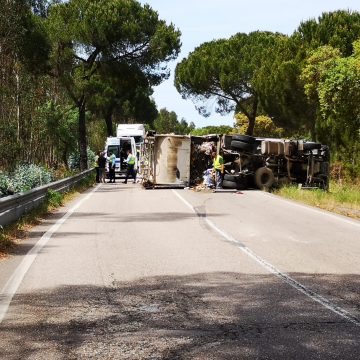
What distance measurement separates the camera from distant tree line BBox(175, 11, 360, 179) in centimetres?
3073

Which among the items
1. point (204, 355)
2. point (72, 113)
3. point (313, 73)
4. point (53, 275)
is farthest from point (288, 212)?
point (72, 113)

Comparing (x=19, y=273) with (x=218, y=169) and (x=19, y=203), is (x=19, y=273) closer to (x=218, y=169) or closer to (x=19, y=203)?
(x=19, y=203)

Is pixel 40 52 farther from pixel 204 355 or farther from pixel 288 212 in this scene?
pixel 204 355

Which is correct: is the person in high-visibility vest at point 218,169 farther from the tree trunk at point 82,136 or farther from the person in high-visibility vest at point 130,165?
the tree trunk at point 82,136

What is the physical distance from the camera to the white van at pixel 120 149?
39688mm

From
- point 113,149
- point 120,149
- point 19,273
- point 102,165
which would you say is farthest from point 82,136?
point 19,273

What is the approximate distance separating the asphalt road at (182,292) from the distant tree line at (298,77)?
1815 centimetres

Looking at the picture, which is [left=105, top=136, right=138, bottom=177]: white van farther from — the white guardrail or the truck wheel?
the white guardrail

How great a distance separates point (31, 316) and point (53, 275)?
2031 mm

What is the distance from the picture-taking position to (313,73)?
3506 cm

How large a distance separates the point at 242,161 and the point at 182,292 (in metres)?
19.9

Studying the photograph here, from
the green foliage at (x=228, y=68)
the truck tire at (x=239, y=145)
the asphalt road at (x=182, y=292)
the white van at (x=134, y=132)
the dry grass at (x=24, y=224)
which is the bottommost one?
the dry grass at (x=24, y=224)

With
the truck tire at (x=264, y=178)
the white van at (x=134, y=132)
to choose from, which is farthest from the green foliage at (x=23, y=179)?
the white van at (x=134, y=132)

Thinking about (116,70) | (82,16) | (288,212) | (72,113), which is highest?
(82,16)
